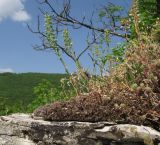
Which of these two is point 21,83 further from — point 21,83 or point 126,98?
point 126,98

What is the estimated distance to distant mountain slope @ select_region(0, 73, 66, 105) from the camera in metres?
28.8

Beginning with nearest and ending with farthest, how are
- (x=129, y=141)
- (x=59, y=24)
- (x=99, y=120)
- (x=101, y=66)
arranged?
(x=129, y=141)
(x=99, y=120)
(x=101, y=66)
(x=59, y=24)

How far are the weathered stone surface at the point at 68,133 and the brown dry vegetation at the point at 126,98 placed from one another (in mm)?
229

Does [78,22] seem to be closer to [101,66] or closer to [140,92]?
[101,66]

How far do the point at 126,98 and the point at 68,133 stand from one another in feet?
2.88

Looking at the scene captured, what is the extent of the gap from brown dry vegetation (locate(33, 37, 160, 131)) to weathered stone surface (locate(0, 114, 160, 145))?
0.75 feet

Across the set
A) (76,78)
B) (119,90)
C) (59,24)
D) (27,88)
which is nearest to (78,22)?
(59,24)

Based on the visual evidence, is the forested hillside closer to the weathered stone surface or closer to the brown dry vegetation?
the brown dry vegetation

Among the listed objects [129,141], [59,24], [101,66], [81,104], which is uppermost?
[59,24]

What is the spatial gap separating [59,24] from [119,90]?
35.5 feet

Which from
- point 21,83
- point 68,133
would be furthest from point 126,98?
point 21,83

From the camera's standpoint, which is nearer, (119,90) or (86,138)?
(86,138)

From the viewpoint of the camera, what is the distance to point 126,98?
22.5 ft

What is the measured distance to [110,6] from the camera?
18.5 meters
